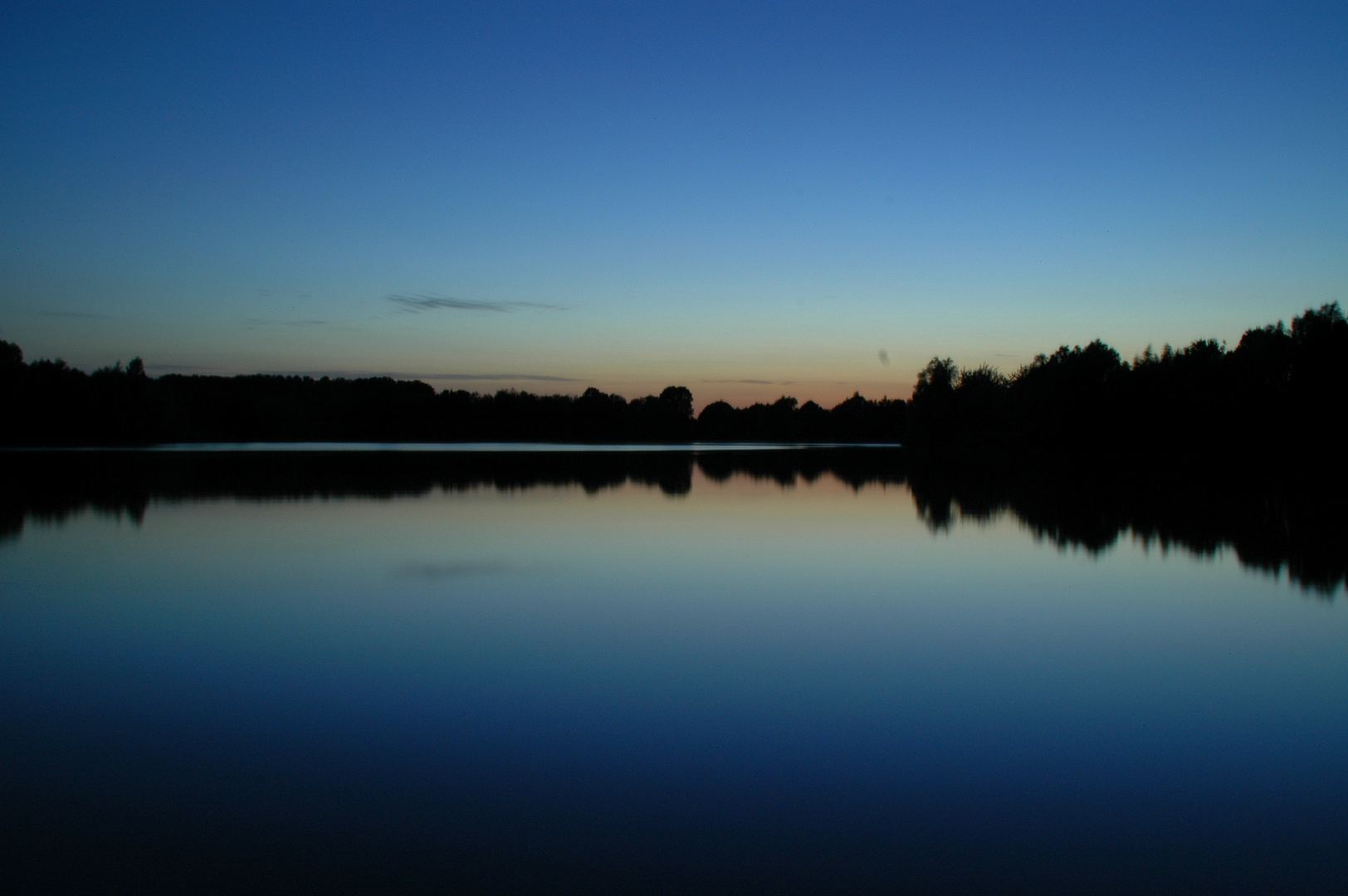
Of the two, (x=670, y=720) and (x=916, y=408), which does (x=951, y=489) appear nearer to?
(x=670, y=720)

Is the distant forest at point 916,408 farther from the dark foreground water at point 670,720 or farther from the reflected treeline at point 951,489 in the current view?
the dark foreground water at point 670,720

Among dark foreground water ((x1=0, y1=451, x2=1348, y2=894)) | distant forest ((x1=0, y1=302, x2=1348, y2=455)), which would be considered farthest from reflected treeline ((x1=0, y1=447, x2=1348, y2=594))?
distant forest ((x1=0, y1=302, x2=1348, y2=455))

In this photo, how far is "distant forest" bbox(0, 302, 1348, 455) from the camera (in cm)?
4516

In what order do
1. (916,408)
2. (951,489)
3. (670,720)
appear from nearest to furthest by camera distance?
(670,720), (951,489), (916,408)

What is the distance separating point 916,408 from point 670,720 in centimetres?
8527

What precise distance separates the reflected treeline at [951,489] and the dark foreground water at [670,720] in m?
1.35

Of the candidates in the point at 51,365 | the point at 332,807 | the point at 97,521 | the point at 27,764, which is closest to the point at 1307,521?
the point at 332,807

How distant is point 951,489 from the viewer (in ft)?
82.2

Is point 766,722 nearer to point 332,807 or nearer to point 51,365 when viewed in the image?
point 332,807

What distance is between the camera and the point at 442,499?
1928 cm

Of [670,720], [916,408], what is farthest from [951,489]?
[916,408]

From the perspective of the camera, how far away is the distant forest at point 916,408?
45.2m

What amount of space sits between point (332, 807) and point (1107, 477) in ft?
98.0

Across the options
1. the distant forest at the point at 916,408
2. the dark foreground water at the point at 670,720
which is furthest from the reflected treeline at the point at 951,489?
the distant forest at the point at 916,408
